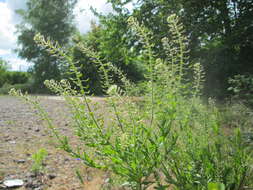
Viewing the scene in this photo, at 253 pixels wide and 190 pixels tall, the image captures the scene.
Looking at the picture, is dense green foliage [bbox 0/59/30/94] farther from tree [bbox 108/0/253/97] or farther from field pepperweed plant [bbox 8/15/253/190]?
field pepperweed plant [bbox 8/15/253/190]

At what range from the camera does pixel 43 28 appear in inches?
864

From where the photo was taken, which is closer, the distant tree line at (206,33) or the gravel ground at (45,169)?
the gravel ground at (45,169)

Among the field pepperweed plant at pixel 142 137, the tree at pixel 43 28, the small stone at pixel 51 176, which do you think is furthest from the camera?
the tree at pixel 43 28

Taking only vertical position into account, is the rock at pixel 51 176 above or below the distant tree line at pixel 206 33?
below

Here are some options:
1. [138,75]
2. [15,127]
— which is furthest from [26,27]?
[15,127]

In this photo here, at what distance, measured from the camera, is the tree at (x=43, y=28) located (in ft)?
71.5

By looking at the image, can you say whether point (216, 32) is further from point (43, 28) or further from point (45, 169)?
point (43, 28)

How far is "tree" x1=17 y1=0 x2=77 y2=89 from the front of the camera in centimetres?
2180

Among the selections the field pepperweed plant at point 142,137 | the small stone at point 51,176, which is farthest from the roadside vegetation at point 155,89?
the small stone at point 51,176

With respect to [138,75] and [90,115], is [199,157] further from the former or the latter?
[138,75]

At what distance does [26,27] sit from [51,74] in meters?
5.99

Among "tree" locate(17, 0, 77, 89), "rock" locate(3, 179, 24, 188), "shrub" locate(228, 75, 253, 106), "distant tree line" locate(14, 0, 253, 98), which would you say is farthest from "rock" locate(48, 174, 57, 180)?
"tree" locate(17, 0, 77, 89)

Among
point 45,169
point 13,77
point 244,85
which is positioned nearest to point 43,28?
point 13,77

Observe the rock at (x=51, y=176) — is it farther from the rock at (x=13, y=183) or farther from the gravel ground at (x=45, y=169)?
the rock at (x=13, y=183)
